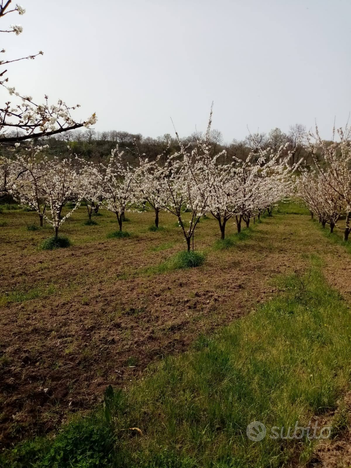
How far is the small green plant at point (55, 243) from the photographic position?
11.2m

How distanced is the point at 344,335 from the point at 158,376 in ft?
9.32

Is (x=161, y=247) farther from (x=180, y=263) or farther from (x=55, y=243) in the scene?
(x=55, y=243)

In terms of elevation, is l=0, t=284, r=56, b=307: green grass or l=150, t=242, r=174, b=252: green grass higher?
l=150, t=242, r=174, b=252: green grass

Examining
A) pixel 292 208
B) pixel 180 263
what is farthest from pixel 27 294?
pixel 292 208

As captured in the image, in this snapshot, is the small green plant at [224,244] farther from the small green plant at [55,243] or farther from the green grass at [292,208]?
the green grass at [292,208]

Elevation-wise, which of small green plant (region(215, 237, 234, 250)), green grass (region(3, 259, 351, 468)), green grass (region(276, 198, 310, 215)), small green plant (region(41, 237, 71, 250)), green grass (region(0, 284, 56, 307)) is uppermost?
green grass (region(276, 198, 310, 215))

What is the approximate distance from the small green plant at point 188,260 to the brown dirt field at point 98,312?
0.32 metres

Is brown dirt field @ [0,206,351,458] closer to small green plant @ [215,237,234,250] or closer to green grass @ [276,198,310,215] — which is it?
small green plant @ [215,237,234,250]

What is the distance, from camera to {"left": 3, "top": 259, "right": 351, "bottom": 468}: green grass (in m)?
2.42

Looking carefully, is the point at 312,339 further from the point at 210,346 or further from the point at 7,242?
the point at 7,242

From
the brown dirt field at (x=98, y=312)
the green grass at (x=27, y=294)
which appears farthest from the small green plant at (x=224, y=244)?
the green grass at (x=27, y=294)

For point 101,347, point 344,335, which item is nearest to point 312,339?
point 344,335

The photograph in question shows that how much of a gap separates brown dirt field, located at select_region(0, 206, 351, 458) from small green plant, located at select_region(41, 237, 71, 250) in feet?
1.34

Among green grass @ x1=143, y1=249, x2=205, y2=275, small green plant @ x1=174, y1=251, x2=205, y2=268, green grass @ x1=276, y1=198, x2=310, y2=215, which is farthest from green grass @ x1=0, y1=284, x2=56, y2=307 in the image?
green grass @ x1=276, y1=198, x2=310, y2=215
